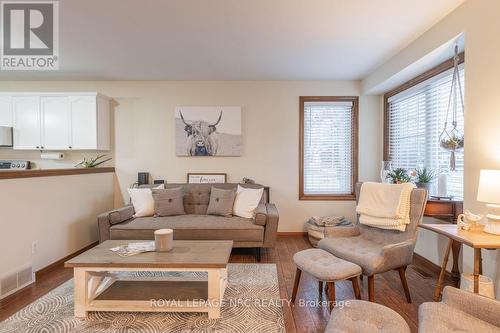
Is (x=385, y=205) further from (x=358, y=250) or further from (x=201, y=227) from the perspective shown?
(x=201, y=227)

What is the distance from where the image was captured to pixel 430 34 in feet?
8.33

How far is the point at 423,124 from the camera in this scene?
10.6 feet

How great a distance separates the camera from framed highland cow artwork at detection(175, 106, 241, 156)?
13.6 feet

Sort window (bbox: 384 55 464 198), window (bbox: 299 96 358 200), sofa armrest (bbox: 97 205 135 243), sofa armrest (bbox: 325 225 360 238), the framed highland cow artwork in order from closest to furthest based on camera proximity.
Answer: sofa armrest (bbox: 325 225 360 238) < window (bbox: 384 55 464 198) < sofa armrest (bbox: 97 205 135 243) < the framed highland cow artwork < window (bbox: 299 96 358 200)

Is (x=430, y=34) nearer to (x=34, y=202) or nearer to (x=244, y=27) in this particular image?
(x=244, y=27)

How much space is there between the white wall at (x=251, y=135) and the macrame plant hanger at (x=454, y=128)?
1.52m

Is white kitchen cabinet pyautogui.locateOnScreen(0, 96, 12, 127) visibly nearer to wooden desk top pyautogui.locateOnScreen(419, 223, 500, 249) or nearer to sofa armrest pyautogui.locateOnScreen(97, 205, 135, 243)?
sofa armrest pyautogui.locateOnScreen(97, 205, 135, 243)

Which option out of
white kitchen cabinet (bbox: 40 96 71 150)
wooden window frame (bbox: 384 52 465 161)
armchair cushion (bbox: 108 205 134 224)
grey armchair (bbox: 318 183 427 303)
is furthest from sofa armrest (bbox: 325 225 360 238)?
white kitchen cabinet (bbox: 40 96 71 150)

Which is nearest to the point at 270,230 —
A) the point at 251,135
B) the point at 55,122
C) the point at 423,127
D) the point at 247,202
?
the point at 247,202

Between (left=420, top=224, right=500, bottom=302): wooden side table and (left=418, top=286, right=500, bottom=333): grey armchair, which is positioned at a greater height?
(left=420, top=224, right=500, bottom=302): wooden side table

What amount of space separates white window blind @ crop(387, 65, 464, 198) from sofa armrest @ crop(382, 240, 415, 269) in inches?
42.0

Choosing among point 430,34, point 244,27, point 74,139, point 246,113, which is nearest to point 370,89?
point 430,34

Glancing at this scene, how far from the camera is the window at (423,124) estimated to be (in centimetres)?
277

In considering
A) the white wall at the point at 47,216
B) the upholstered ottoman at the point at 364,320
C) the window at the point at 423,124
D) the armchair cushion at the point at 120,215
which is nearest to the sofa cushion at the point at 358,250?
the upholstered ottoman at the point at 364,320
